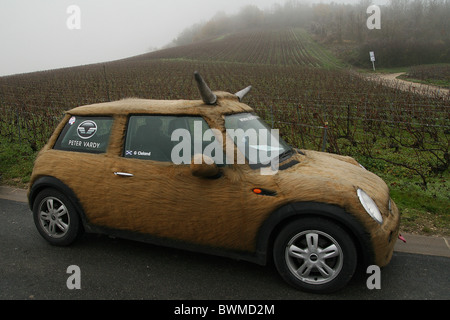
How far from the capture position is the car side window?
3764mm

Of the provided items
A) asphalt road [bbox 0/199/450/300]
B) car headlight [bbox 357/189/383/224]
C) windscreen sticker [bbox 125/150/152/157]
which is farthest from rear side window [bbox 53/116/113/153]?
car headlight [bbox 357/189/383/224]

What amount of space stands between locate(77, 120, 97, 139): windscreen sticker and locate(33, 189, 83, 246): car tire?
724 mm

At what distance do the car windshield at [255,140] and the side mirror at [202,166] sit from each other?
0.38 m

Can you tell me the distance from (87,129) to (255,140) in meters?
1.97

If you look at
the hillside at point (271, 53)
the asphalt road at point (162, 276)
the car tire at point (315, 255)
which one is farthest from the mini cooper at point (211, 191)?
the hillside at point (271, 53)

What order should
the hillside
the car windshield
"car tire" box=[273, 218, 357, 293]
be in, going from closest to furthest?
"car tire" box=[273, 218, 357, 293] → the car windshield → the hillside

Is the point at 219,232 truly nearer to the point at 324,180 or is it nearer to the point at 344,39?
the point at 324,180

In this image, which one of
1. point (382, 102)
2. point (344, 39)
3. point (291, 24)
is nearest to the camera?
point (382, 102)

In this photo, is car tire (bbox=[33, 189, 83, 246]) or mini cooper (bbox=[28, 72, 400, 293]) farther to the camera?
car tire (bbox=[33, 189, 83, 246])

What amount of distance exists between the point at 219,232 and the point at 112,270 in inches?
48.7

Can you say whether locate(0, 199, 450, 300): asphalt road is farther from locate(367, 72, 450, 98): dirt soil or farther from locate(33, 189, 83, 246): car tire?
locate(367, 72, 450, 98): dirt soil

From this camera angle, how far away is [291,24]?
124m
